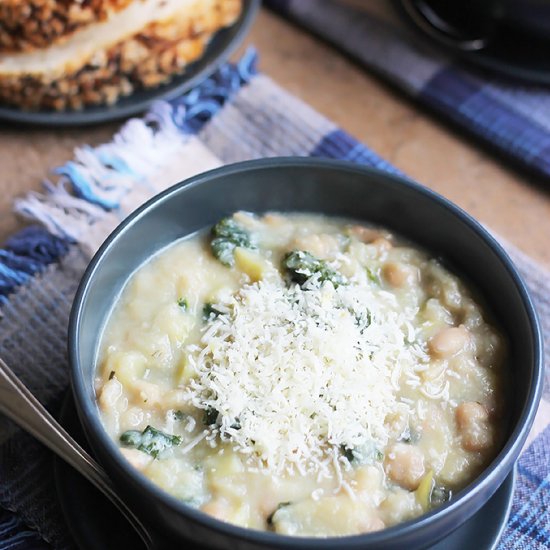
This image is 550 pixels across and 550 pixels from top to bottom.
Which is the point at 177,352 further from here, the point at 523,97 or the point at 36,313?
the point at 523,97

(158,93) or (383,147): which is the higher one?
(158,93)

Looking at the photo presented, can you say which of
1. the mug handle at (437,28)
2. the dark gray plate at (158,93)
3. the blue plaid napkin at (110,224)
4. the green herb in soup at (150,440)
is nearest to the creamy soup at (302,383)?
the green herb in soup at (150,440)

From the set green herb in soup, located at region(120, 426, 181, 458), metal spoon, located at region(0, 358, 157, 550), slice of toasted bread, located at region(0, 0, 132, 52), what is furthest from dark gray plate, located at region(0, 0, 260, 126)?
green herb in soup, located at region(120, 426, 181, 458)

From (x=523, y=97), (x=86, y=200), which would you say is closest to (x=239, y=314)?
(x=86, y=200)

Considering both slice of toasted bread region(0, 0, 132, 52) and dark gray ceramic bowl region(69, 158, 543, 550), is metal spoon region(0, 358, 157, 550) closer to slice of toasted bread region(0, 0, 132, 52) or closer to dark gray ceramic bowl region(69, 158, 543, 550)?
dark gray ceramic bowl region(69, 158, 543, 550)

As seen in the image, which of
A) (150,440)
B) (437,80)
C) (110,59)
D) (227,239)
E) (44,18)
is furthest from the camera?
(437,80)

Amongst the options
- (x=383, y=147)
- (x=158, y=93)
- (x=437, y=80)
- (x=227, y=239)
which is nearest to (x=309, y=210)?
(x=227, y=239)

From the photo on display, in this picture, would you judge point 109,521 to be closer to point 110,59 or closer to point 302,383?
point 302,383
